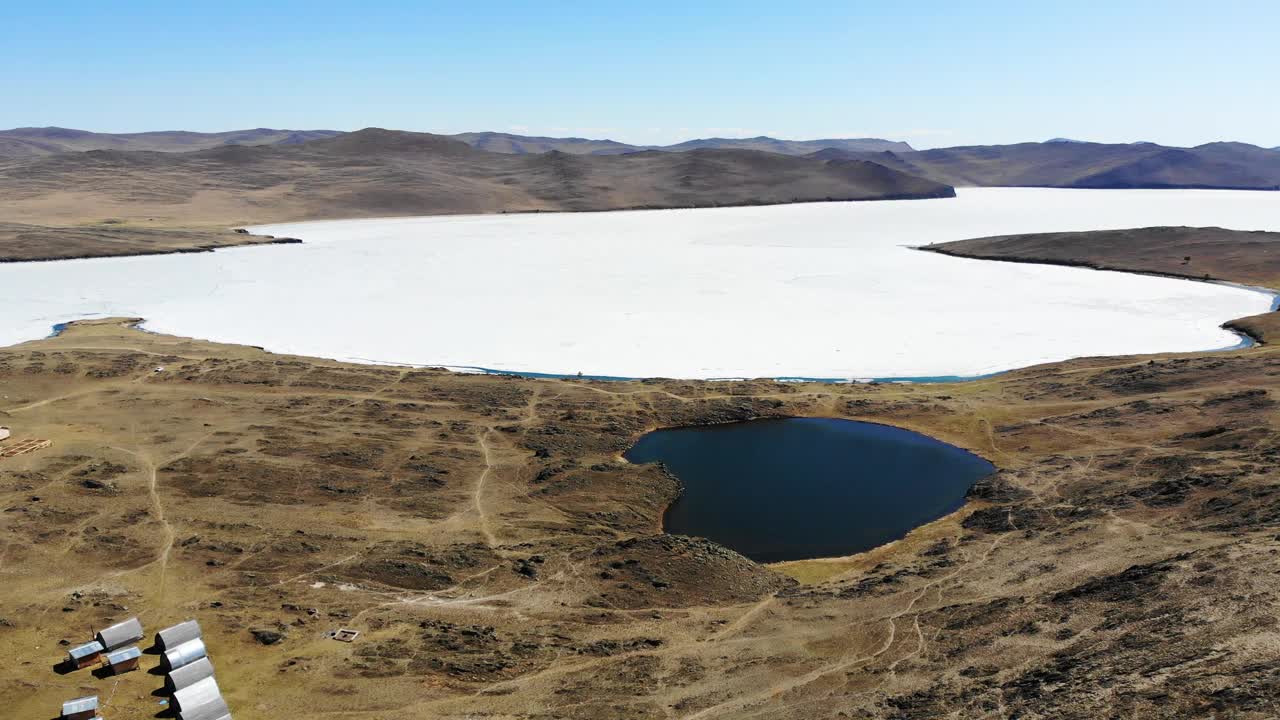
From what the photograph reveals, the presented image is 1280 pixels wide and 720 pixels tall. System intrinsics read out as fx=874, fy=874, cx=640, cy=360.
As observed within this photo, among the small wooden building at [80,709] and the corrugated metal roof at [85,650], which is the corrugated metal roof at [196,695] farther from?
the corrugated metal roof at [85,650]

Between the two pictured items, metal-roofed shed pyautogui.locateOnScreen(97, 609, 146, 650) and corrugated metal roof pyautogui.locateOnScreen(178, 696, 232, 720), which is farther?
metal-roofed shed pyautogui.locateOnScreen(97, 609, 146, 650)

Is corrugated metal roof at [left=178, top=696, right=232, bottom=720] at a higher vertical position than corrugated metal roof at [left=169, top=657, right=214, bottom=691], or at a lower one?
lower

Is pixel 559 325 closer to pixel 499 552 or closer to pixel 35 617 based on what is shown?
pixel 499 552

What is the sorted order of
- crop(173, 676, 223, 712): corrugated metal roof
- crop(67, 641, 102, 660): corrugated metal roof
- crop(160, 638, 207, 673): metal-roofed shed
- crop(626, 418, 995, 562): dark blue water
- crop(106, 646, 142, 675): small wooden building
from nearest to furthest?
crop(173, 676, 223, 712): corrugated metal roof
crop(160, 638, 207, 673): metal-roofed shed
crop(106, 646, 142, 675): small wooden building
crop(67, 641, 102, 660): corrugated metal roof
crop(626, 418, 995, 562): dark blue water

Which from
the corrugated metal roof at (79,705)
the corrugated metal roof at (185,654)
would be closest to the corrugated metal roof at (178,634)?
the corrugated metal roof at (185,654)

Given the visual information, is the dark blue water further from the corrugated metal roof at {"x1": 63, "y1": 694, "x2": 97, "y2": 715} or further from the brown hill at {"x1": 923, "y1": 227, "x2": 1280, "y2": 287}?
the brown hill at {"x1": 923, "y1": 227, "x2": 1280, "y2": 287}

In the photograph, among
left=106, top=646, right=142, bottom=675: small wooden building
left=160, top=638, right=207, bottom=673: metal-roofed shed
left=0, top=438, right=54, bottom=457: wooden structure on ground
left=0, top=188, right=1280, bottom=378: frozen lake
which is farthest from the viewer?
left=0, top=188, right=1280, bottom=378: frozen lake

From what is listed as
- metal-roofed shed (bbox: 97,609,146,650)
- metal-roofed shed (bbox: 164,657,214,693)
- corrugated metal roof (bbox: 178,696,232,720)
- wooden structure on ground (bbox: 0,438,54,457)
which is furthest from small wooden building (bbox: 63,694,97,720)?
wooden structure on ground (bbox: 0,438,54,457)

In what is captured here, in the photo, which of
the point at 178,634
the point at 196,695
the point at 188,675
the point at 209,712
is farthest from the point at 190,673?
the point at 178,634

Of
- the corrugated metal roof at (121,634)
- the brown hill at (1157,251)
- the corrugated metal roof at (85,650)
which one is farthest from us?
the brown hill at (1157,251)
